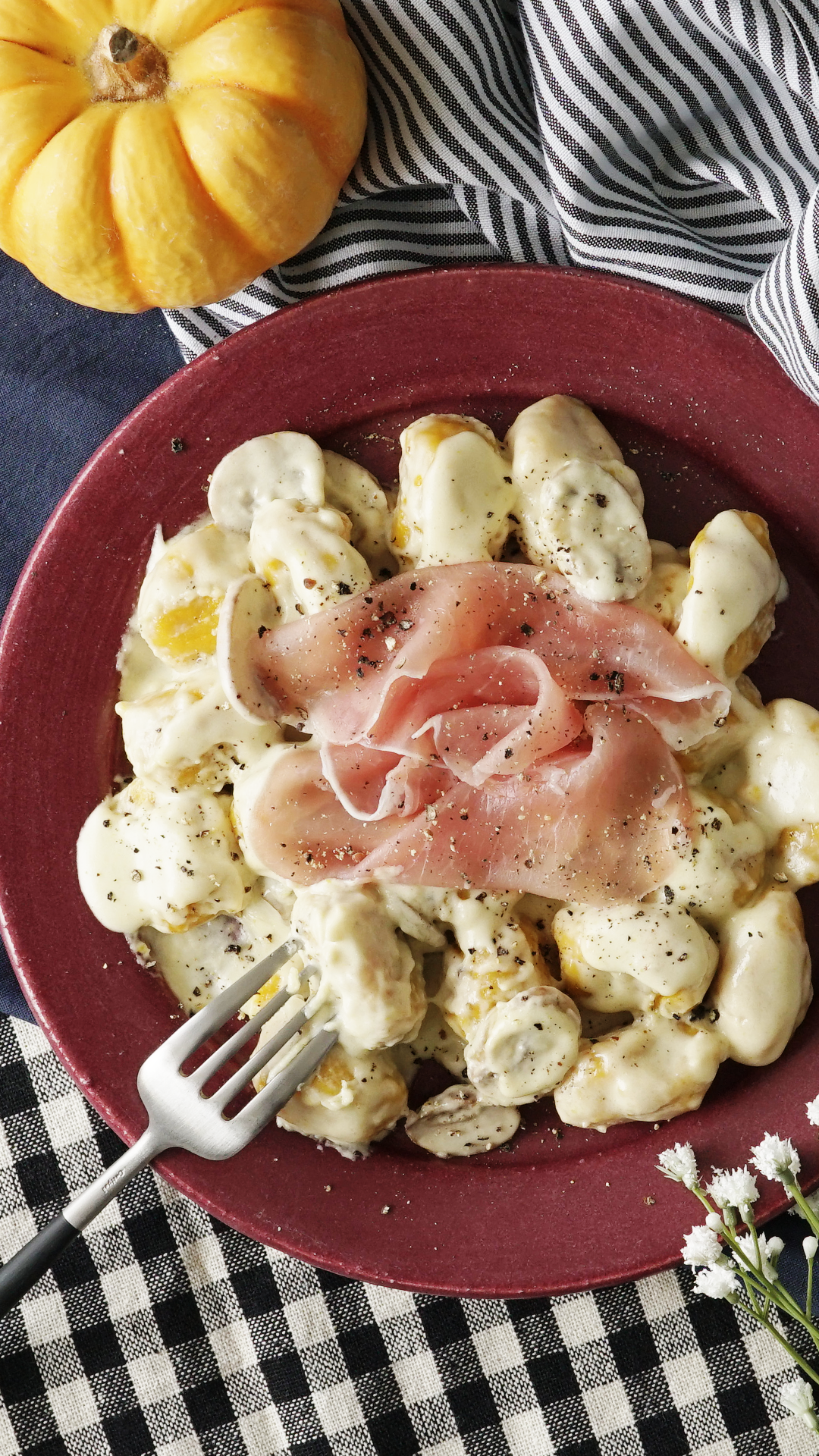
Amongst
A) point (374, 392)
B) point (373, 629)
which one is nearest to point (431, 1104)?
point (373, 629)

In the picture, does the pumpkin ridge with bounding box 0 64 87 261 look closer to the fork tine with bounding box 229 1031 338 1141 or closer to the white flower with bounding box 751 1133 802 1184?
the fork tine with bounding box 229 1031 338 1141

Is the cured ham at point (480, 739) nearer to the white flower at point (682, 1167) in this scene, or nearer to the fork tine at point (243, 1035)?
the fork tine at point (243, 1035)

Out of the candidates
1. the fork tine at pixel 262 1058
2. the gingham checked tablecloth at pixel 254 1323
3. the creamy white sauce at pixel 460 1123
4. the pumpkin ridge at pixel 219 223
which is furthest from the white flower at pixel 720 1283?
the pumpkin ridge at pixel 219 223

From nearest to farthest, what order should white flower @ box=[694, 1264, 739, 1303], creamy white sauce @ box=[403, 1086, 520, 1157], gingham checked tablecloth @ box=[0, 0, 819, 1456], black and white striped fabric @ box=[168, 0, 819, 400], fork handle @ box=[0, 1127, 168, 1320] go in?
white flower @ box=[694, 1264, 739, 1303]
black and white striped fabric @ box=[168, 0, 819, 400]
fork handle @ box=[0, 1127, 168, 1320]
creamy white sauce @ box=[403, 1086, 520, 1157]
gingham checked tablecloth @ box=[0, 0, 819, 1456]

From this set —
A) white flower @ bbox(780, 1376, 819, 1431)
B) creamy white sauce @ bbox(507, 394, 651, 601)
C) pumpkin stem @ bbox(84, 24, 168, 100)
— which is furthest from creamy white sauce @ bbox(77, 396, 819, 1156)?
pumpkin stem @ bbox(84, 24, 168, 100)

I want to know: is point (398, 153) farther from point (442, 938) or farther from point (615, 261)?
point (442, 938)

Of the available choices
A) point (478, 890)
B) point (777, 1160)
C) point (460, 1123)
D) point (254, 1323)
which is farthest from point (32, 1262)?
point (777, 1160)
